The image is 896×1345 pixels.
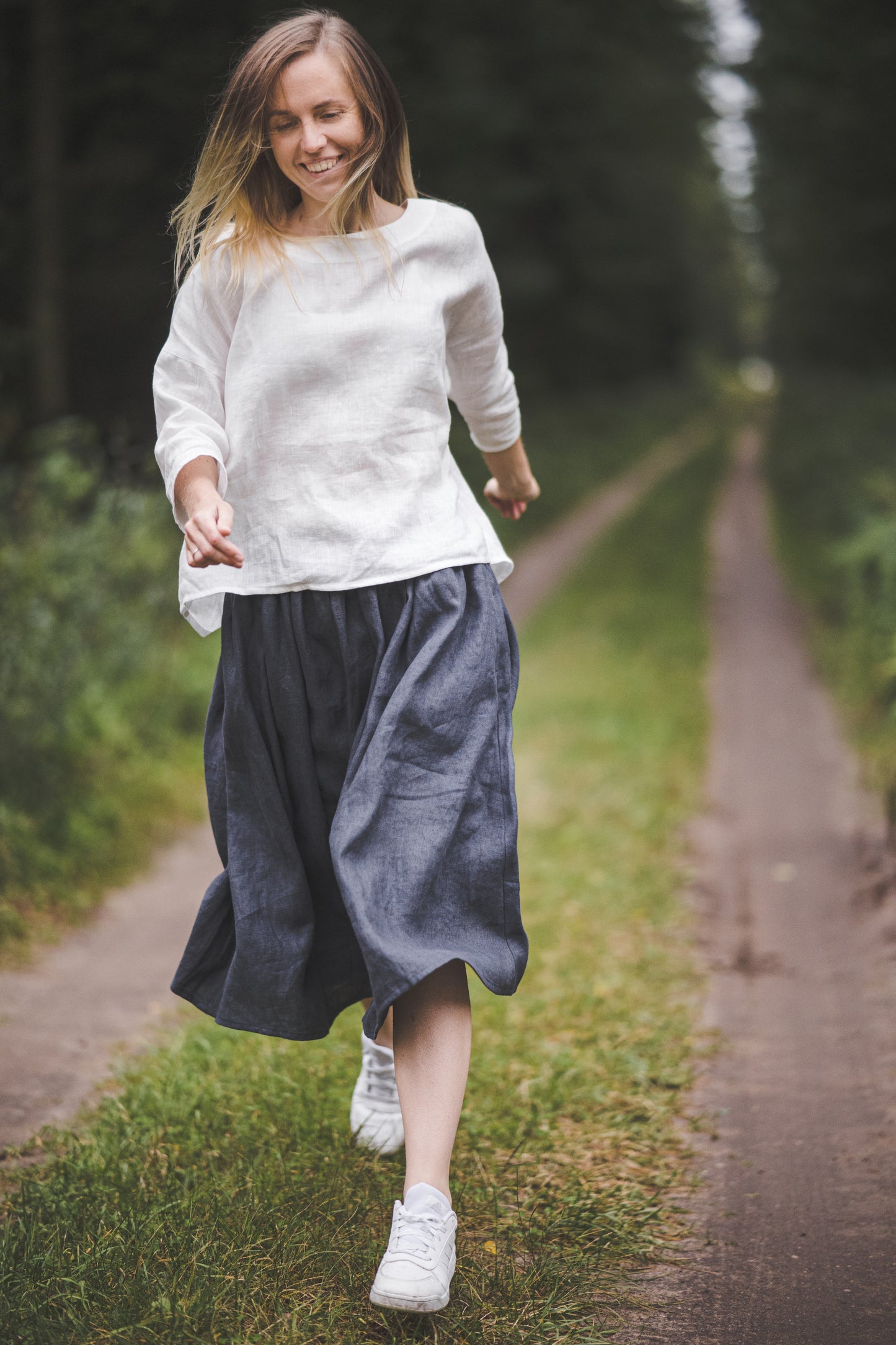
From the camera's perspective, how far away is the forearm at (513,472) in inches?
94.2

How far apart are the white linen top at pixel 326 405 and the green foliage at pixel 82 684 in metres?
2.44

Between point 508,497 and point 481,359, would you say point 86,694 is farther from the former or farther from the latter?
point 481,359

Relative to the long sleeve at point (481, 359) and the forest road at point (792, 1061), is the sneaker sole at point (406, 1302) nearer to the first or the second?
the forest road at point (792, 1061)

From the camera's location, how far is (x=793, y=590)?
37.3 ft

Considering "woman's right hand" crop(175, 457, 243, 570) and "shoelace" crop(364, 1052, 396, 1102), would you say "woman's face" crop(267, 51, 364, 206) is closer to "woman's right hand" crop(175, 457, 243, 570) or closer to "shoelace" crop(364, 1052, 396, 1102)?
"woman's right hand" crop(175, 457, 243, 570)

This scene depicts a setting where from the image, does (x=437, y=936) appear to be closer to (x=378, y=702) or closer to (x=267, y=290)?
(x=378, y=702)

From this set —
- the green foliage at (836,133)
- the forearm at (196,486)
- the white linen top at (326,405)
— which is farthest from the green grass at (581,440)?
the forearm at (196,486)

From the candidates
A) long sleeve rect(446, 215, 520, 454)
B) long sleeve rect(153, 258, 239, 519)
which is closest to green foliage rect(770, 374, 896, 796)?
long sleeve rect(446, 215, 520, 454)

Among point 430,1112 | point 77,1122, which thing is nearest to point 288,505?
point 430,1112

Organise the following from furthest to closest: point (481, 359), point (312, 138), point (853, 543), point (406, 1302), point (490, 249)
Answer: point (490, 249) < point (853, 543) < point (481, 359) < point (312, 138) < point (406, 1302)

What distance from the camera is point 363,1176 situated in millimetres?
2371

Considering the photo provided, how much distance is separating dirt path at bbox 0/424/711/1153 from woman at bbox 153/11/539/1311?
3.65ft

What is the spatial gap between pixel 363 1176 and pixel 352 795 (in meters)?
0.93


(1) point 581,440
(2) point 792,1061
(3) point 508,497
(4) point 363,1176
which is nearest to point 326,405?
(3) point 508,497
